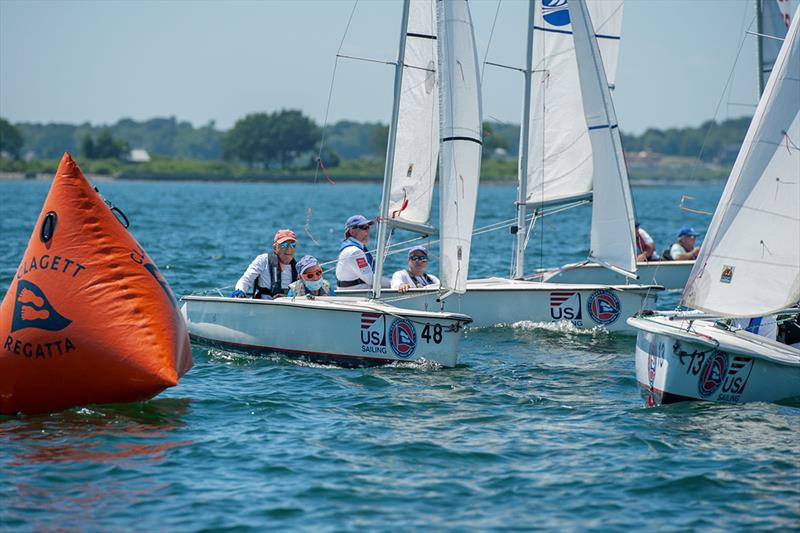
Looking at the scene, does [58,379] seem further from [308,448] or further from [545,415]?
[545,415]

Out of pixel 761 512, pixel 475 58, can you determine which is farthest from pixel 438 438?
pixel 475 58

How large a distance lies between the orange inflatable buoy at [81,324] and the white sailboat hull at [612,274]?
8766mm

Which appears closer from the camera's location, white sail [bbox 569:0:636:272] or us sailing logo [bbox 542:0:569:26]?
white sail [bbox 569:0:636:272]

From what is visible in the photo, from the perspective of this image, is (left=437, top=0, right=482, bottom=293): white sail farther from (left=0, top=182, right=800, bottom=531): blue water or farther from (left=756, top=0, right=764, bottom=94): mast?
(left=756, top=0, right=764, bottom=94): mast

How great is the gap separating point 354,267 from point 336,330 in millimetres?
1797

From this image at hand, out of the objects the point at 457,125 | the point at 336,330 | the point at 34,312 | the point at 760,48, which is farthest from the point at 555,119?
the point at 34,312

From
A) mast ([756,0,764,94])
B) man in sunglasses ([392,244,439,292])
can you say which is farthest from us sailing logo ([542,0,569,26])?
man in sunglasses ([392,244,439,292])

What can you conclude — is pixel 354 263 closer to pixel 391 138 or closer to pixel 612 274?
pixel 391 138

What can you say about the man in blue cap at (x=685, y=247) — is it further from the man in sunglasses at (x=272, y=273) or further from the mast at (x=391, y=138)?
the man in sunglasses at (x=272, y=273)

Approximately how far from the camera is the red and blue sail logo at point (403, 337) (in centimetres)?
1255

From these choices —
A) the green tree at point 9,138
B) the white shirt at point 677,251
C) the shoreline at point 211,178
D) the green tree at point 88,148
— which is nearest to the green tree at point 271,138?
the shoreline at point 211,178

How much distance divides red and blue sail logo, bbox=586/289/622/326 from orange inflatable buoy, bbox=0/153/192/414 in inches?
277

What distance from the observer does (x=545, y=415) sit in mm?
10641

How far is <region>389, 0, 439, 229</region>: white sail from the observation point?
43.7ft
